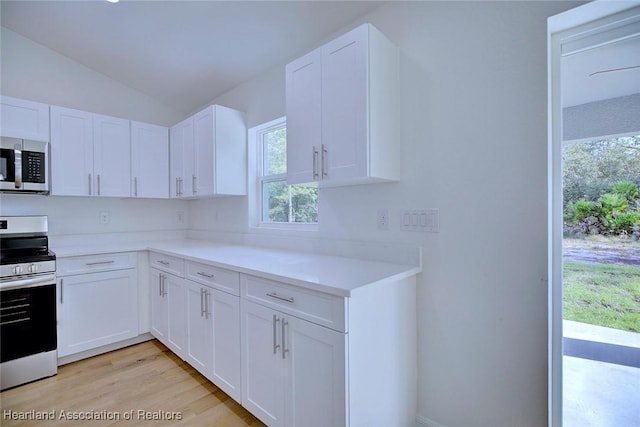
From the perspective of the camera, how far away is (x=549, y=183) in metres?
1.28

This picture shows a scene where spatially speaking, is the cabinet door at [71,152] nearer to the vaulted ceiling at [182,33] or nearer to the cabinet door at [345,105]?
the vaulted ceiling at [182,33]

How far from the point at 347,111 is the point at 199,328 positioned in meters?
1.74

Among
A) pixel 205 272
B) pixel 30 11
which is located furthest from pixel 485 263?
pixel 30 11

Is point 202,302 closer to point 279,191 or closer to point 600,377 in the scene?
point 279,191

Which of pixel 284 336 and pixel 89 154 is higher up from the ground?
pixel 89 154

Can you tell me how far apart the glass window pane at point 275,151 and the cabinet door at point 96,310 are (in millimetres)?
1574

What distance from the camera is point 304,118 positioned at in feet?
5.95

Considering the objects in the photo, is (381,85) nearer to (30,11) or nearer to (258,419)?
(258,419)

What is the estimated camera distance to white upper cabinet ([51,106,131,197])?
261 centimetres

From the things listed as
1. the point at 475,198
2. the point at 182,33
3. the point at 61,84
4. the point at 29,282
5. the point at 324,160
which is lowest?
the point at 29,282

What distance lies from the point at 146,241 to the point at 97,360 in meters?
1.21

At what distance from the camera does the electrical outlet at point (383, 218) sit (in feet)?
5.92

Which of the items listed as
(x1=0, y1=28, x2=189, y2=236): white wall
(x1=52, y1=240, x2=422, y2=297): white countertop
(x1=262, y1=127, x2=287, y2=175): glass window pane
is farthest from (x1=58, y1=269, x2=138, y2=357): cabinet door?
(x1=262, y1=127, x2=287, y2=175): glass window pane

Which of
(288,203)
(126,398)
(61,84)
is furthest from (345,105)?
(61,84)
